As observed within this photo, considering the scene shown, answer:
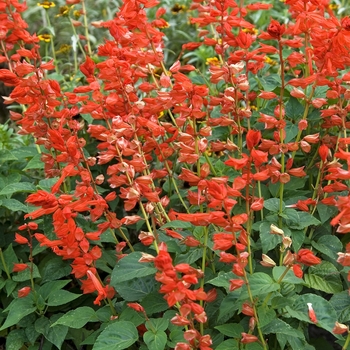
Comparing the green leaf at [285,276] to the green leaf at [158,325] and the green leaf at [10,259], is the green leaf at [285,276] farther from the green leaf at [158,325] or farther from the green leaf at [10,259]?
the green leaf at [10,259]

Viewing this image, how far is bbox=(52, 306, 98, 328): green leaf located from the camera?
219 cm

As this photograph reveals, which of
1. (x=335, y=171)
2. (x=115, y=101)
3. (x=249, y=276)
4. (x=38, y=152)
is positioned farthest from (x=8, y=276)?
(x=335, y=171)

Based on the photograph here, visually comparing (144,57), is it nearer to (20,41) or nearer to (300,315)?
(20,41)

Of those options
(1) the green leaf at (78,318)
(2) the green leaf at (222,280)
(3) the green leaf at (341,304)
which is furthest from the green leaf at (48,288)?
(3) the green leaf at (341,304)

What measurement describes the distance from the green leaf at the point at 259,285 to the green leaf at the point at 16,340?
0.95 m

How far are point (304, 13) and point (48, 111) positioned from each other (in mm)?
1023

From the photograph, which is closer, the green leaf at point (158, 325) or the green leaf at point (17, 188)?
the green leaf at point (158, 325)

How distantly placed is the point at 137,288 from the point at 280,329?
22.8 inches

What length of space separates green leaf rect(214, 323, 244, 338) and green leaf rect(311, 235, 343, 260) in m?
0.47

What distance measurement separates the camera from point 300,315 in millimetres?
2004

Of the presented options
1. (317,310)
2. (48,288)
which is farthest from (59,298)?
(317,310)

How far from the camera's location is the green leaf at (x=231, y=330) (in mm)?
2047

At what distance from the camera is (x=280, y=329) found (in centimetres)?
200

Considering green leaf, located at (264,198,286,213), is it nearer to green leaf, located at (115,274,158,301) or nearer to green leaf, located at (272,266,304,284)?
green leaf, located at (272,266,304,284)
